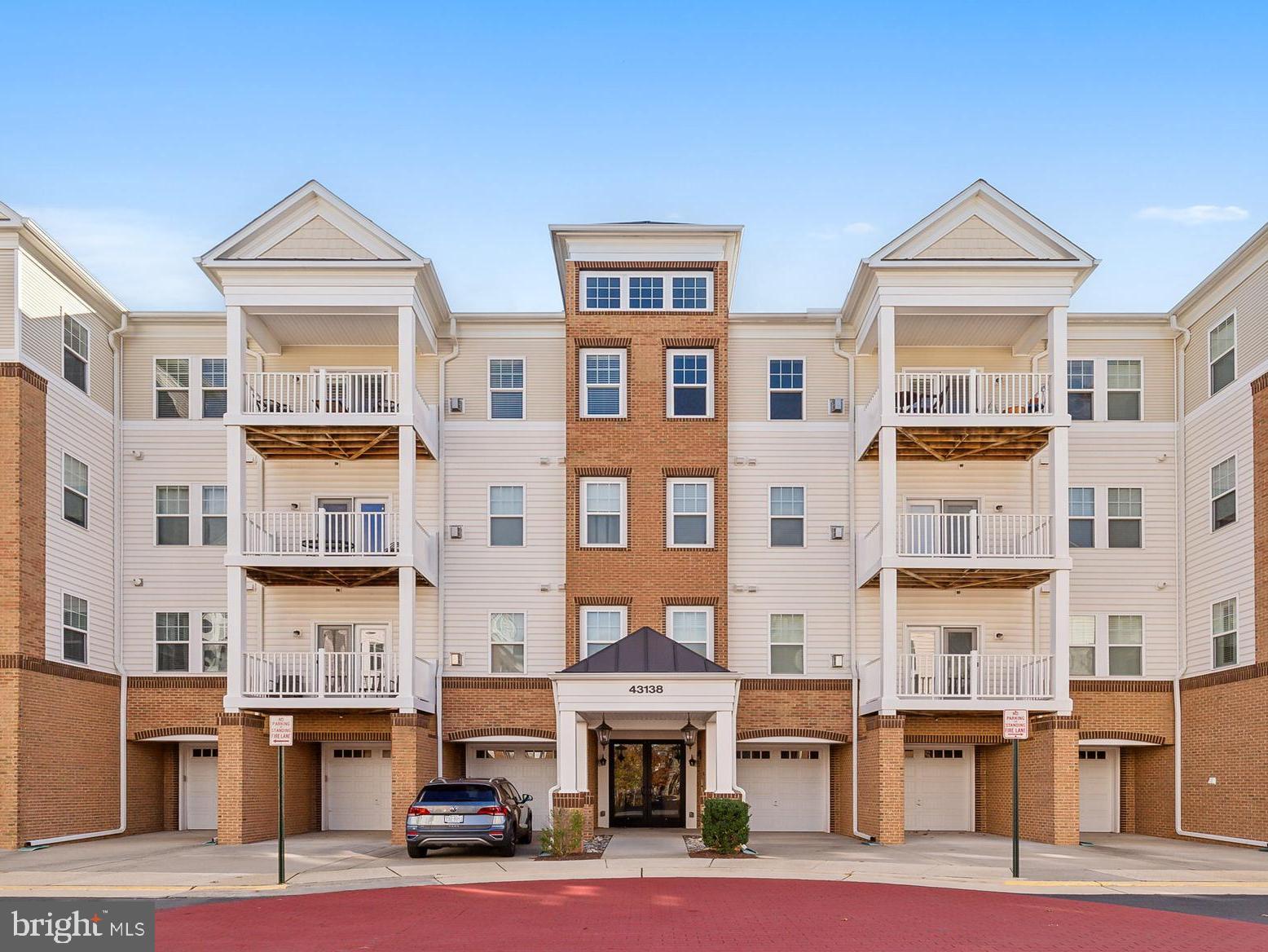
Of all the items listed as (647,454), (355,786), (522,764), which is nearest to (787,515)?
(647,454)

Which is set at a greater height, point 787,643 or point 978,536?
point 978,536

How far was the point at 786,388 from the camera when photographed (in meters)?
28.9

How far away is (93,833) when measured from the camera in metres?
26.2

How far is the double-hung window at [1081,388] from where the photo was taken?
28.9 m

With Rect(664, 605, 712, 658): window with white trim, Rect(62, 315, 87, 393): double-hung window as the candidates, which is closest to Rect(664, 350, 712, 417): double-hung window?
Rect(664, 605, 712, 658): window with white trim

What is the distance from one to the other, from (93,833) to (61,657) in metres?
3.73

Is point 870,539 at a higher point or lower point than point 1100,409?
lower

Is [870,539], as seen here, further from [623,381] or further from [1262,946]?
[1262,946]

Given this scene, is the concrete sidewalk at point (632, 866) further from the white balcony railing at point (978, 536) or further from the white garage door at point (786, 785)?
the white balcony railing at point (978, 536)

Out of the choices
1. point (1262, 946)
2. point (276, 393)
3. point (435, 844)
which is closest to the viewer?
point (1262, 946)

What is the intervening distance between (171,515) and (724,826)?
49.0ft

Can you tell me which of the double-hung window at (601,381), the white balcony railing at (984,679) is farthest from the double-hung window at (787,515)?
the double-hung window at (601,381)

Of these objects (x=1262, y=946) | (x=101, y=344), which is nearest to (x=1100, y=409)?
(x=1262, y=946)

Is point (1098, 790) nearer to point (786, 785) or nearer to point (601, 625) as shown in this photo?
point (786, 785)
